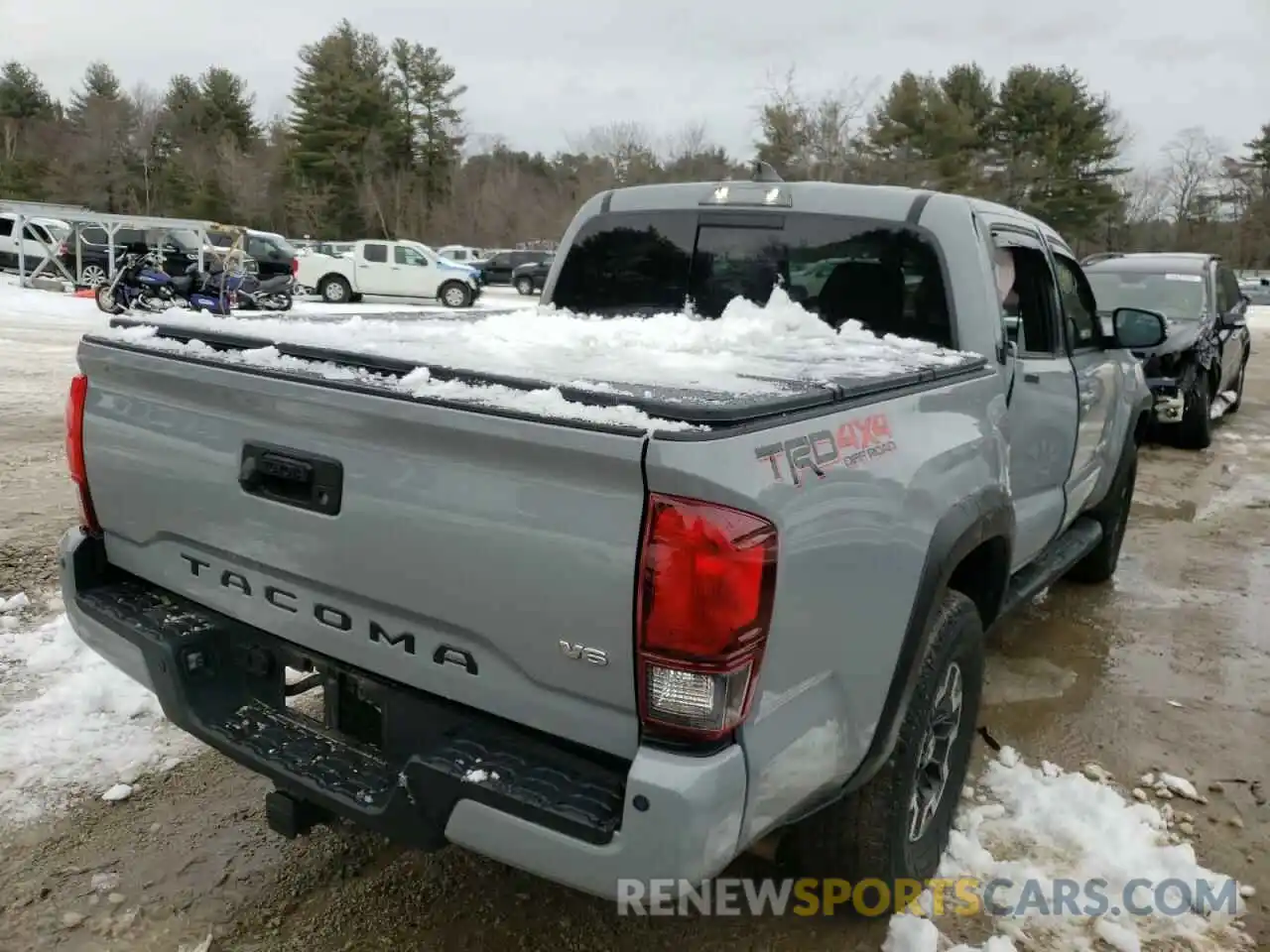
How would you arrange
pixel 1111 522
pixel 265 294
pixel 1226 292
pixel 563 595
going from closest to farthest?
pixel 563 595, pixel 1111 522, pixel 1226 292, pixel 265 294

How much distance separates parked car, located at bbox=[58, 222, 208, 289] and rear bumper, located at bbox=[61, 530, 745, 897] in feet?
78.2

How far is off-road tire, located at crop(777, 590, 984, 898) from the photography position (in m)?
2.61

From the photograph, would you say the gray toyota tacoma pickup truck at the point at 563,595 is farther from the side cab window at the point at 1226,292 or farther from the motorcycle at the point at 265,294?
the motorcycle at the point at 265,294

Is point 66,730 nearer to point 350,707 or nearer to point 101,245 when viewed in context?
point 350,707

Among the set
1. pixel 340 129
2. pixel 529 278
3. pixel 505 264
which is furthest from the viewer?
pixel 340 129

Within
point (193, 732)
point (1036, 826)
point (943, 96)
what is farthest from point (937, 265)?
point (943, 96)

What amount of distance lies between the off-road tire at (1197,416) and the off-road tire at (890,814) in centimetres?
865

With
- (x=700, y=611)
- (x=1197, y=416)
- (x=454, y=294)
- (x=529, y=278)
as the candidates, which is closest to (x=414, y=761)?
(x=700, y=611)

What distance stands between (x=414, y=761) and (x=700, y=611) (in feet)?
2.43

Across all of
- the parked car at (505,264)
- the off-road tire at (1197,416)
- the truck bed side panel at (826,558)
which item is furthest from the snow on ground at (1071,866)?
the parked car at (505,264)

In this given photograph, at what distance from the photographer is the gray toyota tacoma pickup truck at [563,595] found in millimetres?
1882

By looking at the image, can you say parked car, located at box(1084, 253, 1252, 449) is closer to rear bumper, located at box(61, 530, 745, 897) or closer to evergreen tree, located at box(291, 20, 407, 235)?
rear bumper, located at box(61, 530, 745, 897)

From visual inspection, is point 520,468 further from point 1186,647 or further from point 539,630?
point 1186,647

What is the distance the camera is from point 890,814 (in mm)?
2621
